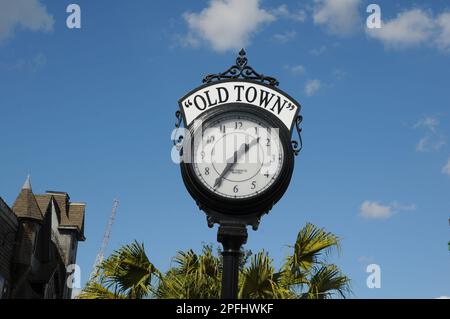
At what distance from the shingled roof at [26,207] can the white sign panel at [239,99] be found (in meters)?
22.2

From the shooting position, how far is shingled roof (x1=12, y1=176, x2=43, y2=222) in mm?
25719

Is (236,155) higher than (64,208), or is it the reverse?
(64,208)

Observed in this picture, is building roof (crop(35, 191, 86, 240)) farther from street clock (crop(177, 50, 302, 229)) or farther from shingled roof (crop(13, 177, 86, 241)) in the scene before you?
street clock (crop(177, 50, 302, 229))

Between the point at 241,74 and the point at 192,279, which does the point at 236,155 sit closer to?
the point at 241,74

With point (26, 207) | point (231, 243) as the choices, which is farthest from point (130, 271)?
point (26, 207)

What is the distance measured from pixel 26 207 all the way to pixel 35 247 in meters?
2.25

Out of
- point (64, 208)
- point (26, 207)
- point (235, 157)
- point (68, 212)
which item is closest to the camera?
point (235, 157)

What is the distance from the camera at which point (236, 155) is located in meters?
4.99

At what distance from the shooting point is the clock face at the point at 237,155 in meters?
4.92

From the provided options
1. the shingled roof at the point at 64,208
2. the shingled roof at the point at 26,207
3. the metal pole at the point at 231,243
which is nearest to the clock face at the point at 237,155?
the metal pole at the point at 231,243

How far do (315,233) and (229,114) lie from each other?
188 inches

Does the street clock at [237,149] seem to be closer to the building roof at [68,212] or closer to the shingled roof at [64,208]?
the shingled roof at [64,208]
